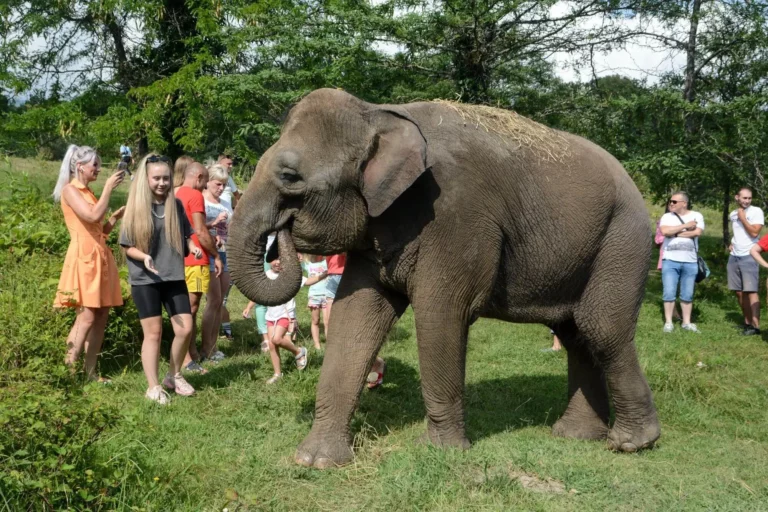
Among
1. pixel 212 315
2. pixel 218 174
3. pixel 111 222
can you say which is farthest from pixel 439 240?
pixel 218 174

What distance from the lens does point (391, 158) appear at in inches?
194

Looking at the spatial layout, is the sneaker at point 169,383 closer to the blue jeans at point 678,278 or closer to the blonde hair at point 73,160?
the blonde hair at point 73,160

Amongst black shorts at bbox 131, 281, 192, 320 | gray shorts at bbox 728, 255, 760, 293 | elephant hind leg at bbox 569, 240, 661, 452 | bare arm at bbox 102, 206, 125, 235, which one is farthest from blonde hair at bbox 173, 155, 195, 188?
gray shorts at bbox 728, 255, 760, 293

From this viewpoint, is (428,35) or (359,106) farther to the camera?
(428,35)

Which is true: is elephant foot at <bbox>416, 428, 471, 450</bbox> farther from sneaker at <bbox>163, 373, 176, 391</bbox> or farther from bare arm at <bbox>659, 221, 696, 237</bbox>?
bare arm at <bbox>659, 221, 696, 237</bbox>

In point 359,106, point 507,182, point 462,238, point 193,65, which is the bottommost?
point 462,238

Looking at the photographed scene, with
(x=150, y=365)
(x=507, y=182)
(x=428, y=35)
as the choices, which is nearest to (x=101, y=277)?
(x=150, y=365)

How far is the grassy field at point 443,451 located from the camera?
15.3ft

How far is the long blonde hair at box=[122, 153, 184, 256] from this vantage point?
6.38m

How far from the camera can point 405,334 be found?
993 centimetres

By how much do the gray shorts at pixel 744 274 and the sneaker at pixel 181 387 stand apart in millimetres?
8619

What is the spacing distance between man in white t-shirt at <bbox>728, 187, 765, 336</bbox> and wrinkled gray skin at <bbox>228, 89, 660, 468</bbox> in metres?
6.38

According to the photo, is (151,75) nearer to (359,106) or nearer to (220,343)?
(220,343)

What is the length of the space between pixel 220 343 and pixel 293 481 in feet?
14.2
